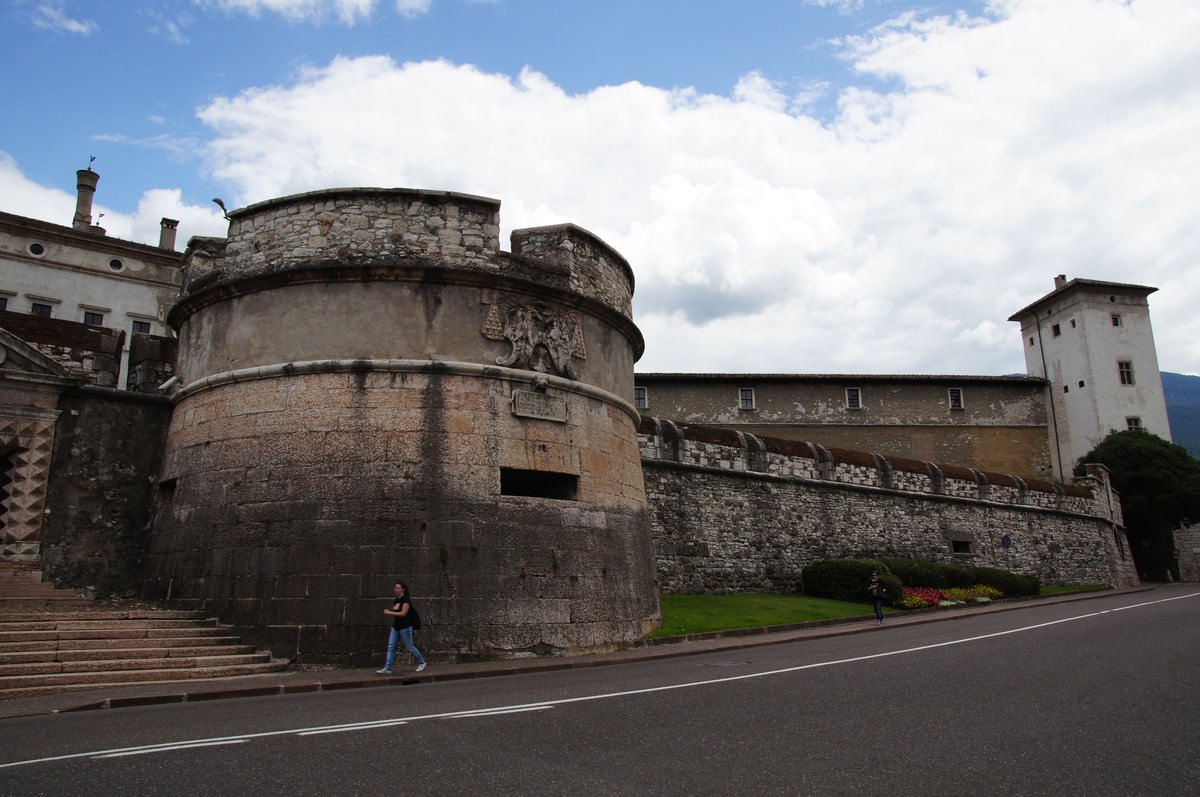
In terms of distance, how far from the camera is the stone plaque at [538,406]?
11672 millimetres

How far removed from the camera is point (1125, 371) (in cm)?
4884

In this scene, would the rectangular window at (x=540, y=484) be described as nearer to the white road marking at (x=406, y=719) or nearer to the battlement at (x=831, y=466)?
the white road marking at (x=406, y=719)

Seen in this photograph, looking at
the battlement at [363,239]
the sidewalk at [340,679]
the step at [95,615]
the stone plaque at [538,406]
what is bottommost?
the sidewalk at [340,679]

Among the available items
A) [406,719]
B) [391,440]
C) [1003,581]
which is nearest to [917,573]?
[1003,581]

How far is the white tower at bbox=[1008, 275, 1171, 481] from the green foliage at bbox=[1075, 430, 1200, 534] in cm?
279

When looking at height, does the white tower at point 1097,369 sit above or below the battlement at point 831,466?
above

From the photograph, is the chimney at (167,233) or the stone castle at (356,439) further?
the chimney at (167,233)

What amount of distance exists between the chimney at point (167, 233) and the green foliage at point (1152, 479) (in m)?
46.9

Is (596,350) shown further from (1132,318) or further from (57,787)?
(1132,318)

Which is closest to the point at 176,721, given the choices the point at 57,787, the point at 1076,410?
the point at 57,787

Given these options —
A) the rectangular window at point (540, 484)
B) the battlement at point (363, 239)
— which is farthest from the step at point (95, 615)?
the battlement at point (363, 239)

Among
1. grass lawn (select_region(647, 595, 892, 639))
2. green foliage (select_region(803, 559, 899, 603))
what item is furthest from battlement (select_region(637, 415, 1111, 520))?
grass lawn (select_region(647, 595, 892, 639))

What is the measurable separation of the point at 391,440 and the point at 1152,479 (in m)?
44.9

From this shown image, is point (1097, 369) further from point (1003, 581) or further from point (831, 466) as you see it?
point (831, 466)
